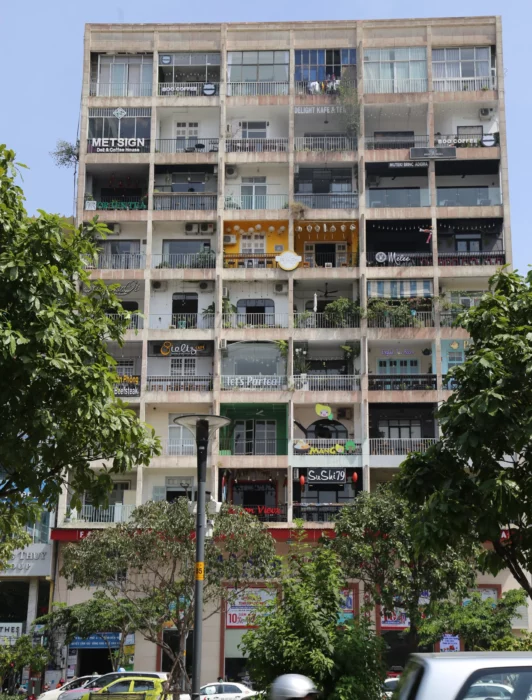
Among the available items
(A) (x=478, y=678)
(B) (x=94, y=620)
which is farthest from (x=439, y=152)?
(A) (x=478, y=678)

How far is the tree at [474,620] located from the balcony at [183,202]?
2146cm

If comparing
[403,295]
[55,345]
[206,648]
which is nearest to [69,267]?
[55,345]

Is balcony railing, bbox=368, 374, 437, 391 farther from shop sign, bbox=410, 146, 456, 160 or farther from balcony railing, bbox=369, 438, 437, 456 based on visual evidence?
shop sign, bbox=410, 146, 456, 160

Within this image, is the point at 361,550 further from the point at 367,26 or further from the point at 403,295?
the point at 367,26

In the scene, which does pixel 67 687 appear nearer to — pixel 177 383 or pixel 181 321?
pixel 177 383

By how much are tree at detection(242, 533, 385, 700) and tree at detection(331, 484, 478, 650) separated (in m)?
15.3

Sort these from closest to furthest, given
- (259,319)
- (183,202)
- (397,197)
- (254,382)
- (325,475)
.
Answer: (325,475) → (254,382) → (259,319) → (397,197) → (183,202)

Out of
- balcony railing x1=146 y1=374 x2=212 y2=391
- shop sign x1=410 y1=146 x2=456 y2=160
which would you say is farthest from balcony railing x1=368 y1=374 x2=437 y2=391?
shop sign x1=410 y1=146 x2=456 y2=160

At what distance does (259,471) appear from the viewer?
140ft

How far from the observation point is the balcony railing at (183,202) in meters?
45.8

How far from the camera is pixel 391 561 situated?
3225cm

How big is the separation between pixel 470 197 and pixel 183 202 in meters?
13.5

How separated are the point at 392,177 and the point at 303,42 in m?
8.07

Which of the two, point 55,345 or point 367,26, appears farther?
point 367,26
